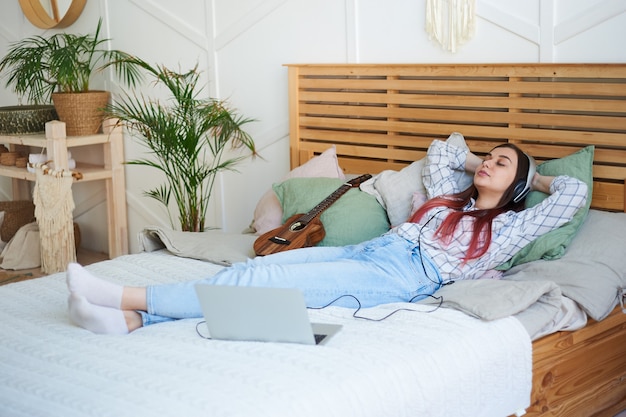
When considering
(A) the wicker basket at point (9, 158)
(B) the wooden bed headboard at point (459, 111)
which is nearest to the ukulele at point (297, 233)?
(B) the wooden bed headboard at point (459, 111)

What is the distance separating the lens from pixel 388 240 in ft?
10.1

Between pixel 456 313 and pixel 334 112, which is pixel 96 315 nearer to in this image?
pixel 456 313

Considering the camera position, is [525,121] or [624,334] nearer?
[624,334]

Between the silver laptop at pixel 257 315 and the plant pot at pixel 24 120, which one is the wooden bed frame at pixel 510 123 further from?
the plant pot at pixel 24 120

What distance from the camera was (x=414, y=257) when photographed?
302 cm

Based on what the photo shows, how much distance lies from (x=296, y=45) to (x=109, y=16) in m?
1.50

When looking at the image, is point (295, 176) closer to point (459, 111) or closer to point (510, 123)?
point (459, 111)

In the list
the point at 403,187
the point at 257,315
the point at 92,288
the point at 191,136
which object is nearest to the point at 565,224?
the point at 403,187

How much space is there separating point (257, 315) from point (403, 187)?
1282 millimetres

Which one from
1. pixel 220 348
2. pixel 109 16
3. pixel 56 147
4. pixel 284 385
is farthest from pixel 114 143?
pixel 284 385

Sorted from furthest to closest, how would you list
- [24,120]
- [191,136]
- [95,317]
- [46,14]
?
[46,14] → [24,120] → [191,136] → [95,317]

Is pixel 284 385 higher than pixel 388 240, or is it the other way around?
pixel 388 240

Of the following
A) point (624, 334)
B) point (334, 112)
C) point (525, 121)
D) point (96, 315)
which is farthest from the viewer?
point (334, 112)

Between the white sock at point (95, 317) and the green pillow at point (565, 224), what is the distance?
1.29m
